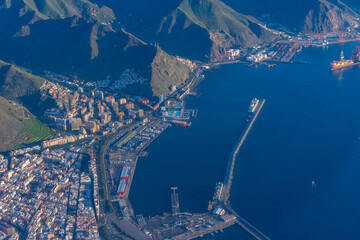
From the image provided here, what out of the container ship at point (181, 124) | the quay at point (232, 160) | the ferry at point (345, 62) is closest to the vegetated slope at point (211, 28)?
the ferry at point (345, 62)

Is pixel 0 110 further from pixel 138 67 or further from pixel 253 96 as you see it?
pixel 253 96

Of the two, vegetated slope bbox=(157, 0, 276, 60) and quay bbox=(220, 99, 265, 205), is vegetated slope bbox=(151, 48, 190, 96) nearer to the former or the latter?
vegetated slope bbox=(157, 0, 276, 60)

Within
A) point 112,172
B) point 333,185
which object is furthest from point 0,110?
point 333,185

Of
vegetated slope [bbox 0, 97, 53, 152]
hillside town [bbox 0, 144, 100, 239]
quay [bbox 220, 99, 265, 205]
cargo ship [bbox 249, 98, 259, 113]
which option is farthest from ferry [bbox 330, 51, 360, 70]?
vegetated slope [bbox 0, 97, 53, 152]

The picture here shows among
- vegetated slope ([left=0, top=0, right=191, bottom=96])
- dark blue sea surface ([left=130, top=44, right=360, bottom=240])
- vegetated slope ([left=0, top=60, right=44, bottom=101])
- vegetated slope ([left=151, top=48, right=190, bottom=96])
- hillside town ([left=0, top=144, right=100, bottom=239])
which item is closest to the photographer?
hillside town ([left=0, top=144, right=100, bottom=239])

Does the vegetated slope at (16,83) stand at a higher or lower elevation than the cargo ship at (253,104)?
lower

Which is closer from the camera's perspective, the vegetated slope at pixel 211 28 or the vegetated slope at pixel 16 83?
the vegetated slope at pixel 16 83

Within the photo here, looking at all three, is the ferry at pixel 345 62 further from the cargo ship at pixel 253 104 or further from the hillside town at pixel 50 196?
the hillside town at pixel 50 196
